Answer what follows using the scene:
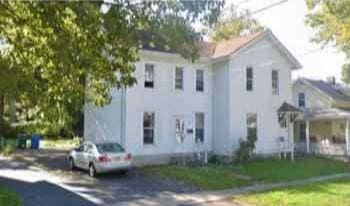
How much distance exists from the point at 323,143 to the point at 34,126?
2218 cm

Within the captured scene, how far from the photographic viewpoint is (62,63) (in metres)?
11.7

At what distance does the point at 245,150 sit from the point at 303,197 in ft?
34.9

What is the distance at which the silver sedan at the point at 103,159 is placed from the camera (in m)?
21.4

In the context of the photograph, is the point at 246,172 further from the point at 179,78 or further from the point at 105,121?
the point at 105,121

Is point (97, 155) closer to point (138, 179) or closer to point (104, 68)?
point (138, 179)

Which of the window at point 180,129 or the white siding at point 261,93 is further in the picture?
the white siding at point 261,93

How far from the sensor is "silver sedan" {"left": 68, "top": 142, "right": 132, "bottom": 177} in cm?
2142

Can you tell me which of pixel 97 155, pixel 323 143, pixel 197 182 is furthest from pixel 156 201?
pixel 323 143

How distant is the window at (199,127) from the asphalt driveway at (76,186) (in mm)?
6176

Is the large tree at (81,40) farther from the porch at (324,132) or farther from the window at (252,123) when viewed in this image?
the porch at (324,132)

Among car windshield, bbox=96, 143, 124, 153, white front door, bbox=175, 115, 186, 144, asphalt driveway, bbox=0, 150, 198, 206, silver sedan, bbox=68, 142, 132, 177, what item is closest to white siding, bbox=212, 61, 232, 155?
white front door, bbox=175, 115, 186, 144

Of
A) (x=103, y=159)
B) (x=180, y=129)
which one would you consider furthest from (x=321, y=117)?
(x=103, y=159)

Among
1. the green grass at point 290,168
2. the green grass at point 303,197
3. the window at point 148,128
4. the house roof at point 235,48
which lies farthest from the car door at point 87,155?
the house roof at point 235,48

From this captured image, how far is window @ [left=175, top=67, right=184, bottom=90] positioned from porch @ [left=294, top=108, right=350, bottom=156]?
36.1 feet
